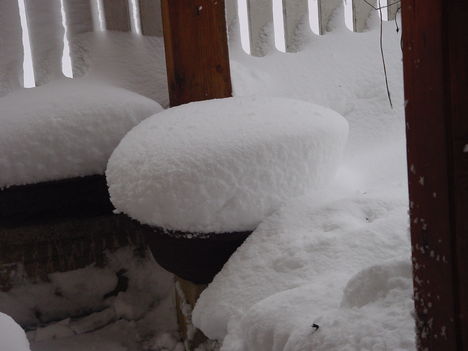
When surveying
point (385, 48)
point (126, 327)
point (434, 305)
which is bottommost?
point (126, 327)

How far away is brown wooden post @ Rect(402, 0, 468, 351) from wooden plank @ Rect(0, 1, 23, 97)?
3009 millimetres

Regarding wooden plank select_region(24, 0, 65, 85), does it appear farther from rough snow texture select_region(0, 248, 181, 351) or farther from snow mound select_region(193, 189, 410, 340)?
snow mound select_region(193, 189, 410, 340)

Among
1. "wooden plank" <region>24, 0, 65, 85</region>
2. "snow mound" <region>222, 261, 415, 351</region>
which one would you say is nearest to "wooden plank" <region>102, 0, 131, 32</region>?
"wooden plank" <region>24, 0, 65, 85</region>

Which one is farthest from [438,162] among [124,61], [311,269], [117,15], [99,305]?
[117,15]

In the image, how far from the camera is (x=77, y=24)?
3656 millimetres

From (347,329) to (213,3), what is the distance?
2103 mm

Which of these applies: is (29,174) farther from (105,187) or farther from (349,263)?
(349,263)

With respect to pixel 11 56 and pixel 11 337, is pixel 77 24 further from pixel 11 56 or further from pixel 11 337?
pixel 11 337

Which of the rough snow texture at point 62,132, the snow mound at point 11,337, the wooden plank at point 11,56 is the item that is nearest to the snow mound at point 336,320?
the snow mound at point 11,337

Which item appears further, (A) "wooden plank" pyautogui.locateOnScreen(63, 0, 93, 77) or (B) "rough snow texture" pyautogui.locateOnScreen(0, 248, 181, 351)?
(A) "wooden plank" pyautogui.locateOnScreen(63, 0, 93, 77)

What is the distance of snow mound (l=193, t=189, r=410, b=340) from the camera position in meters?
1.80

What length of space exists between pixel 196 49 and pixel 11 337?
1.93 metres

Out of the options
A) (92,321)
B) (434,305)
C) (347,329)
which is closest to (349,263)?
(347,329)

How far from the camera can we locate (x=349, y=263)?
179cm
